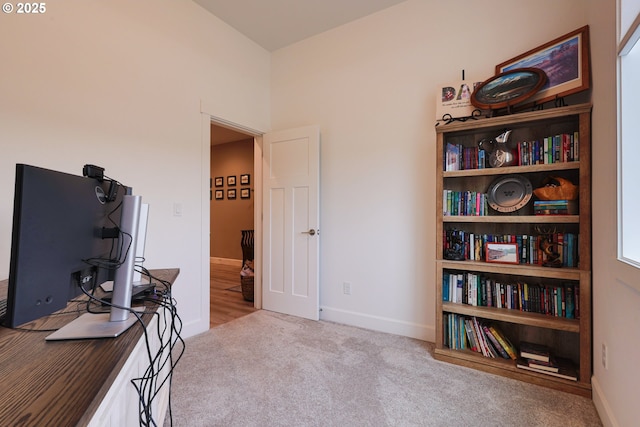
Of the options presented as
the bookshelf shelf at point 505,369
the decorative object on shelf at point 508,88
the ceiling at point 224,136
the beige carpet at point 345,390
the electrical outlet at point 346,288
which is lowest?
the beige carpet at point 345,390

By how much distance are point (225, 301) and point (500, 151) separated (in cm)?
339

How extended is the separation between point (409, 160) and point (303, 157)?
1.10 meters

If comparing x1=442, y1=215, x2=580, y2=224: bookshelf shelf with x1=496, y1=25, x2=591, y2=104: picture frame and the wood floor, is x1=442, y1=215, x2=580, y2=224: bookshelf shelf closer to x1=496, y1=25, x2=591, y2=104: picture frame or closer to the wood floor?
x1=496, y1=25, x2=591, y2=104: picture frame

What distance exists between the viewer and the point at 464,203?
2.23 meters

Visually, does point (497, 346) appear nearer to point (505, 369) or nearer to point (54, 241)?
point (505, 369)

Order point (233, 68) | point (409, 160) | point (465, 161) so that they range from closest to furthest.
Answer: point (465, 161)
point (409, 160)
point (233, 68)

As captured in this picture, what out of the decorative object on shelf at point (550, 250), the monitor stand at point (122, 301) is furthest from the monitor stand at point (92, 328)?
the decorative object on shelf at point (550, 250)

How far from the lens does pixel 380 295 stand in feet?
8.98

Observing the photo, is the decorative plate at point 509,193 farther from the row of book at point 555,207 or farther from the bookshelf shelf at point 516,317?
the bookshelf shelf at point 516,317

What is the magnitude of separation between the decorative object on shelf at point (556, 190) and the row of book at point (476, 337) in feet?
3.32

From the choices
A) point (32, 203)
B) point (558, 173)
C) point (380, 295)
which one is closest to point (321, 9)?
point (558, 173)

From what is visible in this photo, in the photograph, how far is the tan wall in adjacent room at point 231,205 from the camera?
592cm

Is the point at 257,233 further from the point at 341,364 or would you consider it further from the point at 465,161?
the point at 465,161

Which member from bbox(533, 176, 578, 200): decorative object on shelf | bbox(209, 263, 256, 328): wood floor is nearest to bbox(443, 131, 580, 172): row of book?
bbox(533, 176, 578, 200): decorative object on shelf
